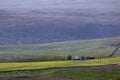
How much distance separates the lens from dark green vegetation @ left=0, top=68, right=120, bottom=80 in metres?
79.0

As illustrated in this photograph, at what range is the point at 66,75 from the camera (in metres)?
82.6

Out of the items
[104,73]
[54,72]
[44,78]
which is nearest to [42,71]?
[54,72]

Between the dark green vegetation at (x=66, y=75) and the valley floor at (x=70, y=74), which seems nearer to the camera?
the dark green vegetation at (x=66, y=75)

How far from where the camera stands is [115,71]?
83312 millimetres

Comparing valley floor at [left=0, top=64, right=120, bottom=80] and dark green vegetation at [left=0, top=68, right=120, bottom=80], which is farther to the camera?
valley floor at [left=0, top=64, right=120, bottom=80]

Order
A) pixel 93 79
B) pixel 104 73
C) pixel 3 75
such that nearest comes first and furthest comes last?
pixel 93 79 → pixel 104 73 → pixel 3 75

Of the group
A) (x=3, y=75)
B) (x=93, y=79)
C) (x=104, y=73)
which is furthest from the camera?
(x=3, y=75)

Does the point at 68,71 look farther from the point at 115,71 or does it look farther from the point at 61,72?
the point at 115,71

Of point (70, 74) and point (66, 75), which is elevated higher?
point (70, 74)

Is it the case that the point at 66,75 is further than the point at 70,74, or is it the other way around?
the point at 70,74

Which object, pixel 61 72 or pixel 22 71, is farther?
pixel 22 71

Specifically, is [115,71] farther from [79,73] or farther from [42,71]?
[42,71]

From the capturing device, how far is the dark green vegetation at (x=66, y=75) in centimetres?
7900

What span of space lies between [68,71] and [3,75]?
1559 centimetres
